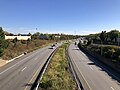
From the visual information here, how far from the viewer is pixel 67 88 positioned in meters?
19.4

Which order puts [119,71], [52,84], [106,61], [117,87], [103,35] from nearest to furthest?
[52,84] < [117,87] < [119,71] < [106,61] < [103,35]

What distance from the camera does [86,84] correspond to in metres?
22.1

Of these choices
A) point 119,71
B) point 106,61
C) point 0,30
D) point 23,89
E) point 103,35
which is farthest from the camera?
point 103,35

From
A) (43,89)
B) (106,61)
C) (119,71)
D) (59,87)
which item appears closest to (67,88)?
(59,87)

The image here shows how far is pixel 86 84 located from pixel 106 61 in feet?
64.7

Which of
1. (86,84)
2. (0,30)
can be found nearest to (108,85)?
(86,84)

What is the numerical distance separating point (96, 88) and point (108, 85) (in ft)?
7.89

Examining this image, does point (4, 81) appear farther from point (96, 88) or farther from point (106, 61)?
point (106, 61)

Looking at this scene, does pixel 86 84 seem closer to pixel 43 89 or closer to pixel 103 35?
pixel 43 89

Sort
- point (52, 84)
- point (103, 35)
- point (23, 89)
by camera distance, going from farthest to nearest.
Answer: point (103, 35)
point (52, 84)
point (23, 89)

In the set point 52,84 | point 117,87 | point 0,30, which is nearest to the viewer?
point 52,84

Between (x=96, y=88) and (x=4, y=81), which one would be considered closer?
(x=96, y=88)

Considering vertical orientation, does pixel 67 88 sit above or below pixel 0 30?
below

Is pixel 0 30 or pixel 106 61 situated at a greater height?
pixel 0 30
